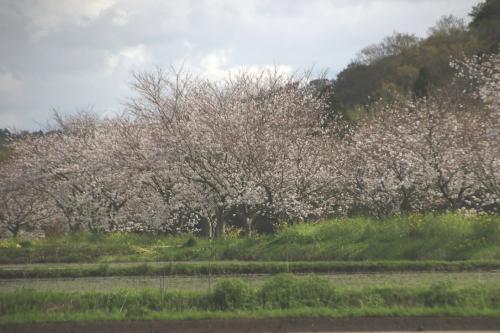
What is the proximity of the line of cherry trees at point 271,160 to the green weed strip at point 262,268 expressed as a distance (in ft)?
22.9

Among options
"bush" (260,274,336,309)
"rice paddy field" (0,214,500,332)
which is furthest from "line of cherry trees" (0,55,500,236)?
"bush" (260,274,336,309)

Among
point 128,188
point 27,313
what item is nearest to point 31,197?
point 128,188

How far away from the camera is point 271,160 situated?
21.7m

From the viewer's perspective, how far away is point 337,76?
66.4 meters

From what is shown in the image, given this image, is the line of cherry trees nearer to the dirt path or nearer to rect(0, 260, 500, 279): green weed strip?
rect(0, 260, 500, 279): green weed strip

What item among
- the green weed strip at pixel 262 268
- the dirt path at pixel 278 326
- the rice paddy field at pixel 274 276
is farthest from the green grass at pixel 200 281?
the dirt path at pixel 278 326

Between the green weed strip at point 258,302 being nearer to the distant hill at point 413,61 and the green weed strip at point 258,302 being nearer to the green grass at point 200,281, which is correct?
the green grass at point 200,281

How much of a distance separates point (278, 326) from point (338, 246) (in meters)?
7.88

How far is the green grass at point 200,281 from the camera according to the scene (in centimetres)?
1140

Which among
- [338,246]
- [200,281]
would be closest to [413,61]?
[338,246]

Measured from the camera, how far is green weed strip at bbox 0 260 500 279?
1333cm

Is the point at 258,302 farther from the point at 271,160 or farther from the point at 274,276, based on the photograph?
the point at 271,160

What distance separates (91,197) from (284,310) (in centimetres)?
1971

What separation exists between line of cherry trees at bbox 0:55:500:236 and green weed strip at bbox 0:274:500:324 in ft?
36.5
